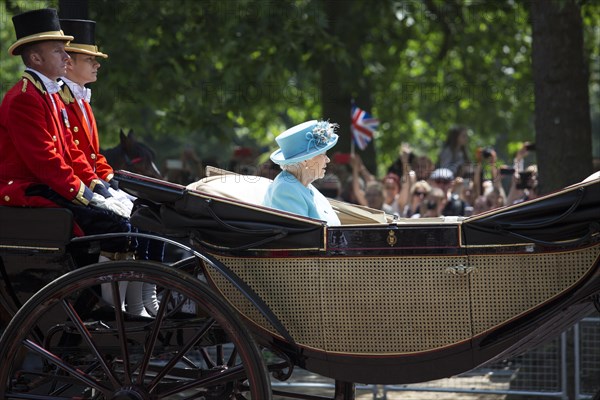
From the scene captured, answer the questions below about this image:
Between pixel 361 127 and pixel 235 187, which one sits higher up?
pixel 361 127

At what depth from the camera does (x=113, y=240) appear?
455 cm

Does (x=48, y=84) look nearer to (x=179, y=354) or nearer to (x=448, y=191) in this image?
(x=179, y=354)

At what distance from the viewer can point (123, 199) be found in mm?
4895

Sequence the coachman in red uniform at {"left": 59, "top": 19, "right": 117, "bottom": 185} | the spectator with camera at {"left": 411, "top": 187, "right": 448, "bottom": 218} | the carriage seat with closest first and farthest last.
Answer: the carriage seat < the coachman in red uniform at {"left": 59, "top": 19, "right": 117, "bottom": 185} < the spectator with camera at {"left": 411, "top": 187, "right": 448, "bottom": 218}

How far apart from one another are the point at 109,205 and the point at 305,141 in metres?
0.95

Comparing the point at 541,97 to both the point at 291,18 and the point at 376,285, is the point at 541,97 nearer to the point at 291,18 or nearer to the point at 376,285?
the point at 291,18

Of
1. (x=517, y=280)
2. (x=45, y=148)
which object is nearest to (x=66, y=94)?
(x=45, y=148)

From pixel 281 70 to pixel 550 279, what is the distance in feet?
22.5

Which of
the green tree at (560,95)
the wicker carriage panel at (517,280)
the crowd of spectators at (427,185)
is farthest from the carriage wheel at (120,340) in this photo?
the crowd of spectators at (427,185)

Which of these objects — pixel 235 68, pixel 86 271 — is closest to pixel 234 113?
pixel 235 68

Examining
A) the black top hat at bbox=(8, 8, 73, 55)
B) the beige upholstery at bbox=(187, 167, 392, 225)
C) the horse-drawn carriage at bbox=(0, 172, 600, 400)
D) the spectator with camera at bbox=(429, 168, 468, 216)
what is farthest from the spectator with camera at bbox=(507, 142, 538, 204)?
the black top hat at bbox=(8, 8, 73, 55)

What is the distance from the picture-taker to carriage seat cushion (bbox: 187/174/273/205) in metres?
4.62

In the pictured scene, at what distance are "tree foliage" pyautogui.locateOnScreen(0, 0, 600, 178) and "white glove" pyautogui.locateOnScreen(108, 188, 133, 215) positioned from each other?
4407mm

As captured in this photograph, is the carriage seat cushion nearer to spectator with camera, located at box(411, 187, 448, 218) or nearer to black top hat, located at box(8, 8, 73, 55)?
black top hat, located at box(8, 8, 73, 55)
